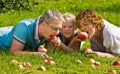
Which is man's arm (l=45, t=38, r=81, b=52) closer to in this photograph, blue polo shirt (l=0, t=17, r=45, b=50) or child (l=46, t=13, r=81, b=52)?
child (l=46, t=13, r=81, b=52)

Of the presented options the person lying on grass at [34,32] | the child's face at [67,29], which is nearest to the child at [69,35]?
the child's face at [67,29]

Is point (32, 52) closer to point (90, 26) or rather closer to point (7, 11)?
point (90, 26)

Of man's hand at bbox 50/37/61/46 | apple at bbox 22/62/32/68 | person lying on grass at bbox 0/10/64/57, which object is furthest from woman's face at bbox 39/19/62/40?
apple at bbox 22/62/32/68

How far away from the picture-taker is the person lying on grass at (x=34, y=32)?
263 inches

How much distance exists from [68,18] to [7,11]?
4742 mm

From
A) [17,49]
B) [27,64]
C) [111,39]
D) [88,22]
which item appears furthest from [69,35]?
[27,64]

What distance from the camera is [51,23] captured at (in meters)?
6.68

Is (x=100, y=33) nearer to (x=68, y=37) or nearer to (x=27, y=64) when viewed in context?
(x=68, y=37)

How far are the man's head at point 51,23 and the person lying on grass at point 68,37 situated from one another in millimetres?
229

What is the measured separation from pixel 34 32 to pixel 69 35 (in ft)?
2.06

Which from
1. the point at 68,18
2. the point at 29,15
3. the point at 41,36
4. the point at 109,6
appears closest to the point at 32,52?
the point at 41,36

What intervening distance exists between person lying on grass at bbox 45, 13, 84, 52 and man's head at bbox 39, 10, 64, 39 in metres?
0.23

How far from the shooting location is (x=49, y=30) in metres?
6.72

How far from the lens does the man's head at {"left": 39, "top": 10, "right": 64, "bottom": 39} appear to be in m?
6.66
